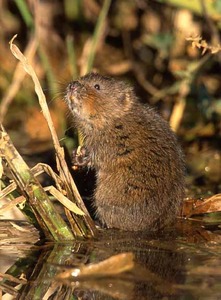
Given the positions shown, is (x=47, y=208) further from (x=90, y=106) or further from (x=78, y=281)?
(x=90, y=106)

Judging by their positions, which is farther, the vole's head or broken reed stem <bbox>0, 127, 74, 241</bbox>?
the vole's head

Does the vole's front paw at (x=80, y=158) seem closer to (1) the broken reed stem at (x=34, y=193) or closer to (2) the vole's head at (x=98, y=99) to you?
(2) the vole's head at (x=98, y=99)

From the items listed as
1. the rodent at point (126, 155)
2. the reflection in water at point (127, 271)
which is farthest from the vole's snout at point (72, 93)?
the reflection in water at point (127, 271)

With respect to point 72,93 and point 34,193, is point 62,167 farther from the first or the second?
point 72,93

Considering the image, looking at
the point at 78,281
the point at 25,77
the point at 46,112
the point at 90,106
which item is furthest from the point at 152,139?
the point at 25,77

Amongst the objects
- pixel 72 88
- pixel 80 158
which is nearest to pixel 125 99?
pixel 72 88

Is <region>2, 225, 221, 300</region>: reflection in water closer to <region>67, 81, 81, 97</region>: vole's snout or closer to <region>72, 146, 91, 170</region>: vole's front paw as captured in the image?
<region>72, 146, 91, 170</region>: vole's front paw

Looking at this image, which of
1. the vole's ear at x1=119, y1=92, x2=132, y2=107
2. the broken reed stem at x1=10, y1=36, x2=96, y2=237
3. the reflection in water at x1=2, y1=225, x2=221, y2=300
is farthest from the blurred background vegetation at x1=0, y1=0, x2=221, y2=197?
the reflection in water at x1=2, y1=225, x2=221, y2=300
